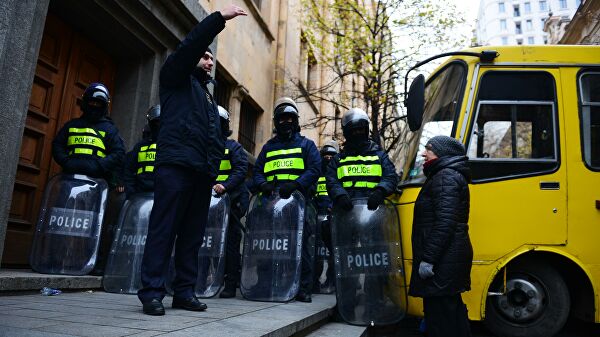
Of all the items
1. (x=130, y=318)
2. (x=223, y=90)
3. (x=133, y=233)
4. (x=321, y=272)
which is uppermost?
(x=223, y=90)

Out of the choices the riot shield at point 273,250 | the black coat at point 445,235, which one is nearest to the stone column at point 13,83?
the riot shield at point 273,250

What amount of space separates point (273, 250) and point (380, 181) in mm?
1356

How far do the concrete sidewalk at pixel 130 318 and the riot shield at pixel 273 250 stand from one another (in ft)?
1.10

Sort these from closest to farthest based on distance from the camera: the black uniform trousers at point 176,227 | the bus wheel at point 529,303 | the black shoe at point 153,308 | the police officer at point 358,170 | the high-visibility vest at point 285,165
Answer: the black shoe at point 153,308 < the black uniform trousers at point 176,227 < the bus wheel at point 529,303 < the police officer at point 358,170 < the high-visibility vest at point 285,165

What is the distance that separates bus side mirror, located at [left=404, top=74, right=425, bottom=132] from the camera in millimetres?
4930

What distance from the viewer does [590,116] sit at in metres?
4.88

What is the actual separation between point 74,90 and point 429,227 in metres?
5.10

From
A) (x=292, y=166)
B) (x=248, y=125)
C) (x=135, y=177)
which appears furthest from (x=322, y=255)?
(x=248, y=125)

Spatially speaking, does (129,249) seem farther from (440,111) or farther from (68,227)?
(440,111)

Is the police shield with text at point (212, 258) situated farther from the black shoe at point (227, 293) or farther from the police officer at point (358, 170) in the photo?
the police officer at point (358, 170)

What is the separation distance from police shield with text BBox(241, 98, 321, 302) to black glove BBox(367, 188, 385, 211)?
0.78 meters

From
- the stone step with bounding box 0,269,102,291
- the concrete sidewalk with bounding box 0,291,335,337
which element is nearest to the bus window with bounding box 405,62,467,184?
the concrete sidewalk with bounding box 0,291,335,337

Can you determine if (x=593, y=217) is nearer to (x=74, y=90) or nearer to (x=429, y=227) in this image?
(x=429, y=227)

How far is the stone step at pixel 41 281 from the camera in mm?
3992
